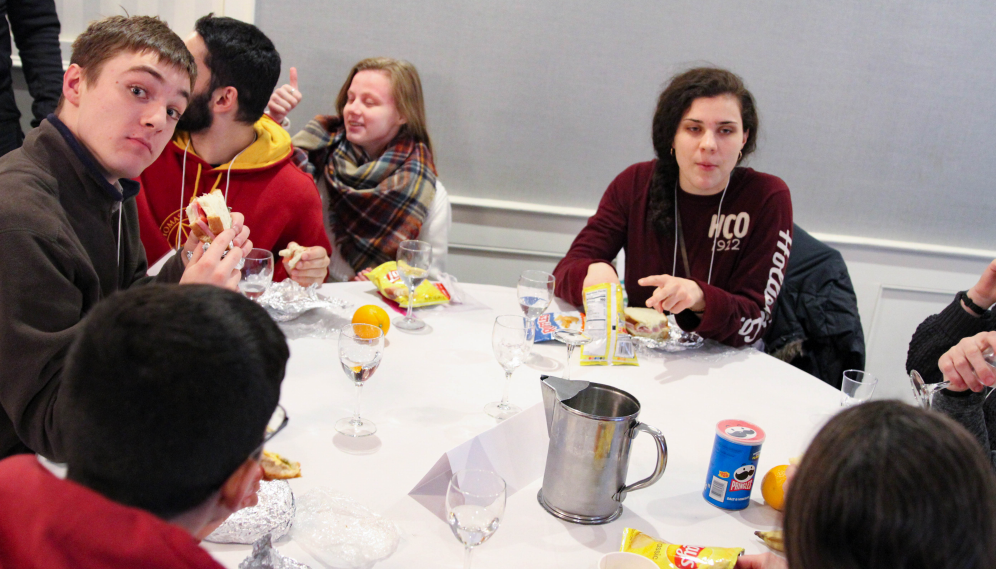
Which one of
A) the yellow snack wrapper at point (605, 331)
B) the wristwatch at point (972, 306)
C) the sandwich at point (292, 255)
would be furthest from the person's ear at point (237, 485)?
the wristwatch at point (972, 306)

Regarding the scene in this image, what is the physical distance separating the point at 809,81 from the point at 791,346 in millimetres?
1440

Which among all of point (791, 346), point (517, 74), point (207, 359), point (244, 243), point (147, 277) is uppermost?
point (517, 74)

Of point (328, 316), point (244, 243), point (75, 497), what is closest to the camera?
point (75, 497)

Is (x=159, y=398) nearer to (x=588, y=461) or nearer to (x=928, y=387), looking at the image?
(x=588, y=461)

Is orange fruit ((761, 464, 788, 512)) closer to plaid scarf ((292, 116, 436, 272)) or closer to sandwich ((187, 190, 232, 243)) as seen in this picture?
sandwich ((187, 190, 232, 243))

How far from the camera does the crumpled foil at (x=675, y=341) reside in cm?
183

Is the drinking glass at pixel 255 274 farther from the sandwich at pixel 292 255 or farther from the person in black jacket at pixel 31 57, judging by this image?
the person in black jacket at pixel 31 57

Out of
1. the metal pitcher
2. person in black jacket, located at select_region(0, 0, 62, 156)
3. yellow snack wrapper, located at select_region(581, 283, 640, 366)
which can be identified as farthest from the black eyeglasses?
person in black jacket, located at select_region(0, 0, 62, 156)

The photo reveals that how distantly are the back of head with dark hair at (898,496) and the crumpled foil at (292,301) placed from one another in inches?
51.6

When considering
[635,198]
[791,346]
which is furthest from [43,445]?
[791,346]

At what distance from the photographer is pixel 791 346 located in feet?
7.62

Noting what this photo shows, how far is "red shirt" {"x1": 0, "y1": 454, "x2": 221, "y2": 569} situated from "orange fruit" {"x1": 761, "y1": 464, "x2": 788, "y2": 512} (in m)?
0.89

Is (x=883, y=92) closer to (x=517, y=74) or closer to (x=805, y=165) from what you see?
(x=805, y=165)

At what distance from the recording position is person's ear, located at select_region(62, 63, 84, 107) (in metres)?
1.39
